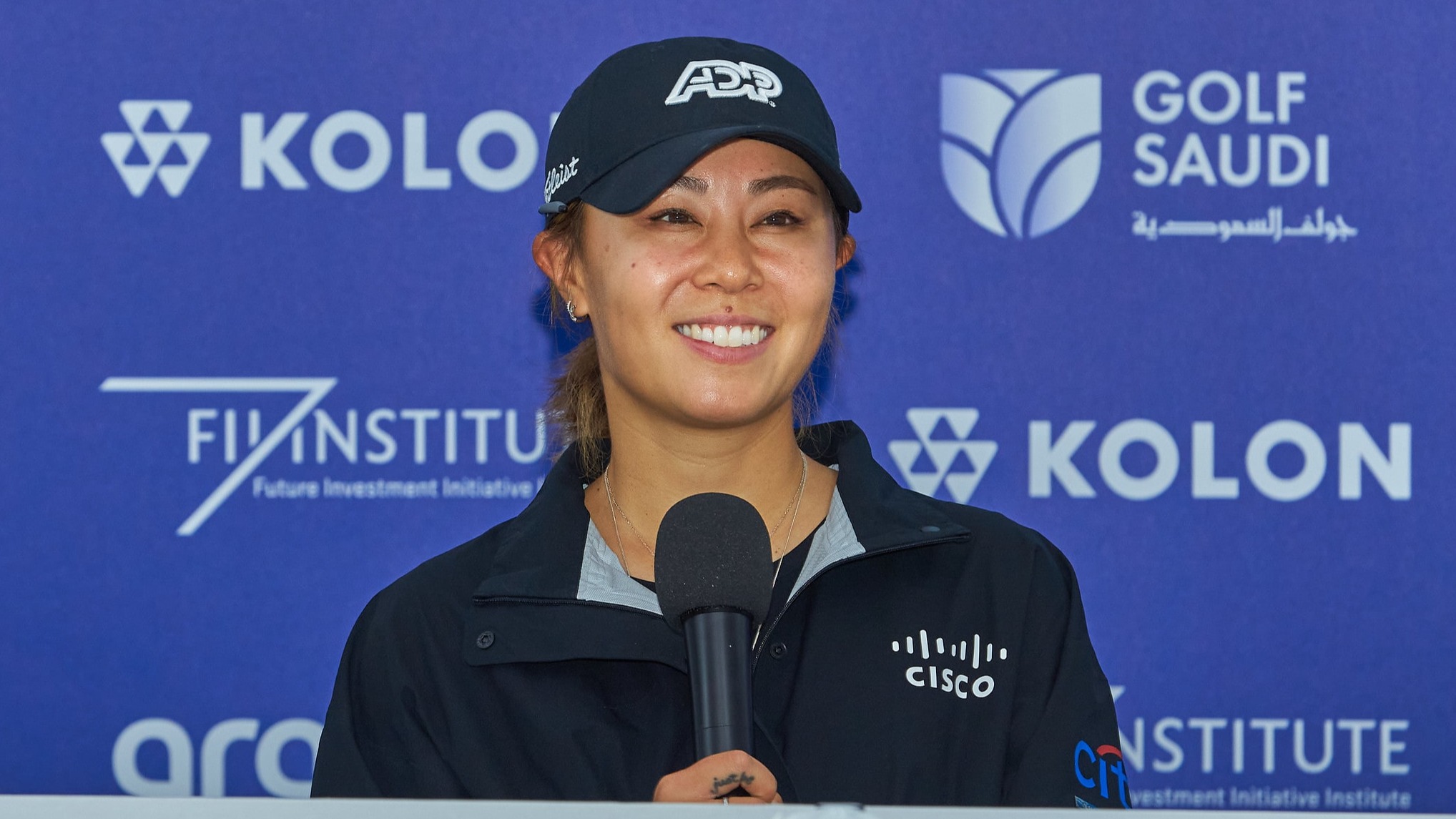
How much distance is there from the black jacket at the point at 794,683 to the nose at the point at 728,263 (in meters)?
0.23

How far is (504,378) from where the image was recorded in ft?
6.05

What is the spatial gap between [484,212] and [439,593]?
811 millimetres

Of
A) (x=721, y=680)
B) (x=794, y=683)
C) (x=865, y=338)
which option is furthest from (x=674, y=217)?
(x=865, y=338)

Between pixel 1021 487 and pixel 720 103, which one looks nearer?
pixel 720 103

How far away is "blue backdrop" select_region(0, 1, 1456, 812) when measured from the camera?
1.81 meters

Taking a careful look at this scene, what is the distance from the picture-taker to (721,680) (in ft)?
2.34

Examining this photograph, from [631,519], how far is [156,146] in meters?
1.00

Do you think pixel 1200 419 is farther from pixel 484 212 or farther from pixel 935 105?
pixel 484 212

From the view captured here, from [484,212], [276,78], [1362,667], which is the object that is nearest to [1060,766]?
[1362,667]

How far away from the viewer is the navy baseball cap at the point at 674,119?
1.06 metres

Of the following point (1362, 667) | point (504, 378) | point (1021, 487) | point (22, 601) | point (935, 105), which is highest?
point (935, 105)

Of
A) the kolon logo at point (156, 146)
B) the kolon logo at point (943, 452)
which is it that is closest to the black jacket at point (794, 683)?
the kolon logo at point (943, 452)

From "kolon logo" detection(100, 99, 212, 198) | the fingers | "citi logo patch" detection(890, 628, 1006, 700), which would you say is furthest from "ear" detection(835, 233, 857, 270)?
"kolon logo" detection(100, 99, 212, 198)

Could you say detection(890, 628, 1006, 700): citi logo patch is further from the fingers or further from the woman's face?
the fingers
